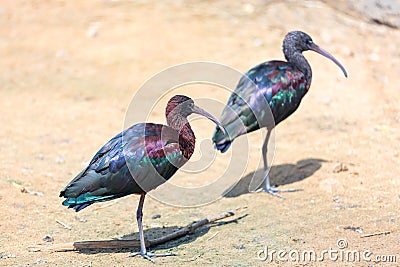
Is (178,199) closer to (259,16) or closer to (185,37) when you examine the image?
(185,37)

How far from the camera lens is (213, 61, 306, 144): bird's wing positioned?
24.5 ft

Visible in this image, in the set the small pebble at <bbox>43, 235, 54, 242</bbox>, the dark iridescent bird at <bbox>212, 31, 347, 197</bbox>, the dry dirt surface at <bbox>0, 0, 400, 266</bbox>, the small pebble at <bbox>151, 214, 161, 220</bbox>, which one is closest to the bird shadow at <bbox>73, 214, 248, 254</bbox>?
the dry dirt surface at <bbox>0, 0, 400, 266</bbox>

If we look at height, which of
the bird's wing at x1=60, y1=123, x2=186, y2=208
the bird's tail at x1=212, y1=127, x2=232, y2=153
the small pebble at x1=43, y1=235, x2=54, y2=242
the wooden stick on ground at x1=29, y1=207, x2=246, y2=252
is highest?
the bird's wing at x1=60, y1=123, x2=186, y2=208

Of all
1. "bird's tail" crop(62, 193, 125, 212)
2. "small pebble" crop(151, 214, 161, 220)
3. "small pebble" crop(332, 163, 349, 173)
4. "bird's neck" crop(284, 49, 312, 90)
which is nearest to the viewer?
"bird's tail" crop(62, 193, 125, 212)

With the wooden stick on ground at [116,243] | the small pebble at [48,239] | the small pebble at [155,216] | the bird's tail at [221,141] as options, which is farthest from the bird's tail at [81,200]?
the bird's tail at [221,141]

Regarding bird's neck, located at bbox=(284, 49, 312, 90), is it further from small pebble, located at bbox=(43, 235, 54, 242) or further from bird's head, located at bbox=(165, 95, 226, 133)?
small pebble, located at bbox=(43, 235, 54, 242)

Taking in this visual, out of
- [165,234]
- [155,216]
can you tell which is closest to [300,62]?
[155,216]

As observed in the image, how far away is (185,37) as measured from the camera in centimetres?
1220

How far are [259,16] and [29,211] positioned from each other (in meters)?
7.43

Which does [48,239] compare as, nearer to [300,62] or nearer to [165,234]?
[165,234]

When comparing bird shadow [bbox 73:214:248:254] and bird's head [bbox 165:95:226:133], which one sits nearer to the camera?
bird shadow [bbox 73:214:248:254]

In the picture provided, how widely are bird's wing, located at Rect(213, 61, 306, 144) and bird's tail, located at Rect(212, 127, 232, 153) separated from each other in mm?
12

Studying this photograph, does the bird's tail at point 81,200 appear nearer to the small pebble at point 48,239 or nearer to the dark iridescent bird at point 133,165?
the dark iridescent bird at point 133,165

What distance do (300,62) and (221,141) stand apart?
1.45 m
